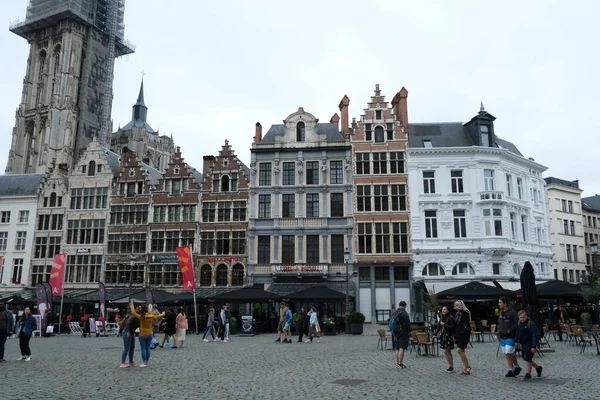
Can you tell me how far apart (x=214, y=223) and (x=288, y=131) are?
29.1ft

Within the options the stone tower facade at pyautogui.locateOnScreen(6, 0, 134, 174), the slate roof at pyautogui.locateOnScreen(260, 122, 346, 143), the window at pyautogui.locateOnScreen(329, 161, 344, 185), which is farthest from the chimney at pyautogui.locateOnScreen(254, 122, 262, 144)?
the stone tower facade at pyautogui.locateOnScreen(6, 0, 134, 174)

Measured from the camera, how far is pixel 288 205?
38.5m

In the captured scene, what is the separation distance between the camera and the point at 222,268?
38875mm

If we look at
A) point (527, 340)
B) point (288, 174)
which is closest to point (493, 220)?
point (288, 174)

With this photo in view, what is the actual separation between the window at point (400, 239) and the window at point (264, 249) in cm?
890

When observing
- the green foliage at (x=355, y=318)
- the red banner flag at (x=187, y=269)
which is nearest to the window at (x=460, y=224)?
the green foliage at (x=355, y=318)

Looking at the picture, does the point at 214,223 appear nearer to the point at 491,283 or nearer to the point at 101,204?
the point at 101,204

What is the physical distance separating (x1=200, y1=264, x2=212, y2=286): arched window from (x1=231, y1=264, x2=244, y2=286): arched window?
5.92 feet

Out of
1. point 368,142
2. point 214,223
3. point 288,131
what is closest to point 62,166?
point 214,223

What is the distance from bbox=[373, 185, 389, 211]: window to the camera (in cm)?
3781

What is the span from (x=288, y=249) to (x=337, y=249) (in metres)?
3.49

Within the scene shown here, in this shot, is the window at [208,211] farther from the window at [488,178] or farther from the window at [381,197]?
the window at [488,178]

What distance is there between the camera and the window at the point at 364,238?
37250 mm

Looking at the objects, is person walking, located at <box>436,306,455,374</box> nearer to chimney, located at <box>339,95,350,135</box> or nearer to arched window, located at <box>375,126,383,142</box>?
arched window, located at <box>375,126,383,142</box>
